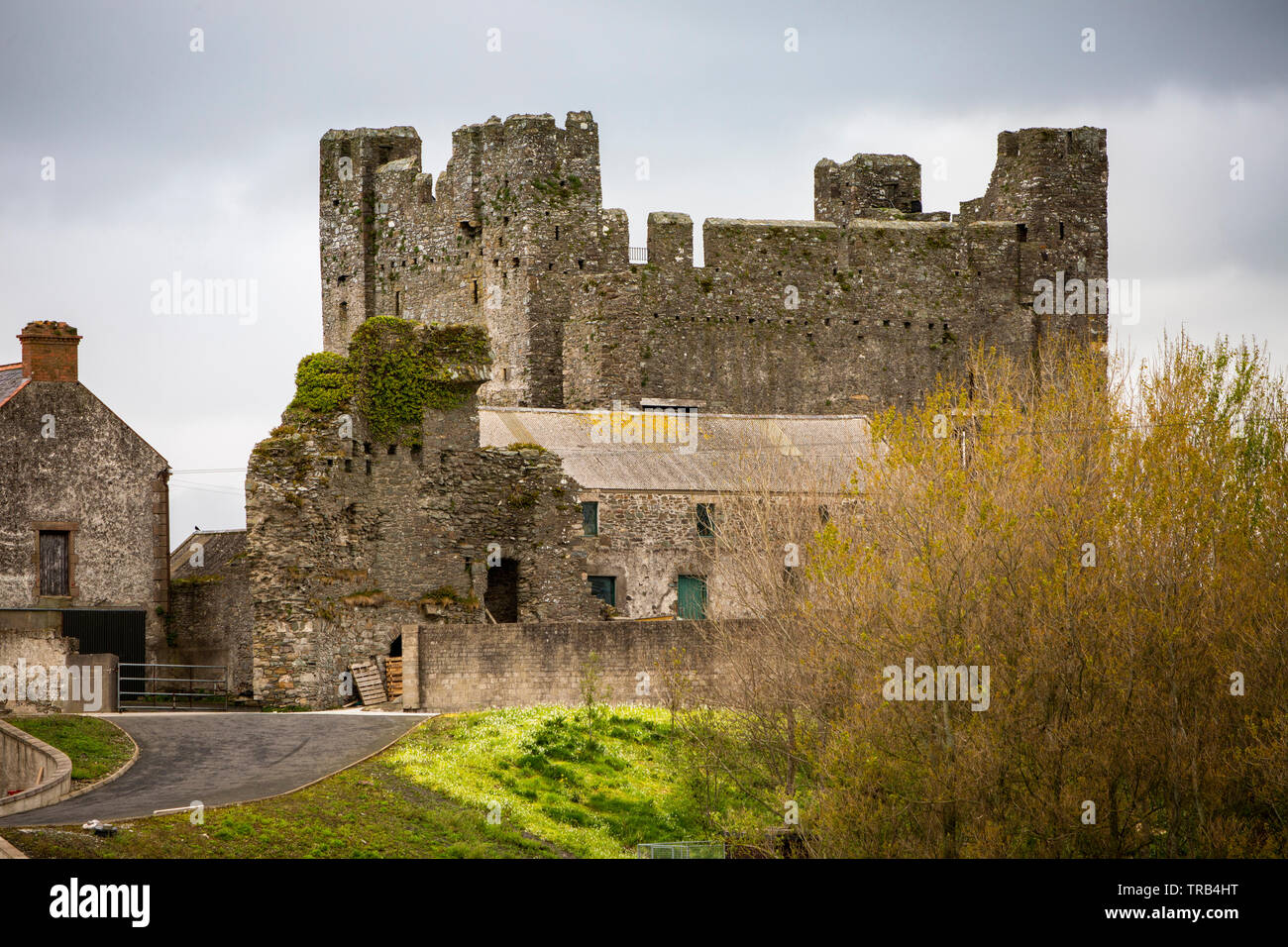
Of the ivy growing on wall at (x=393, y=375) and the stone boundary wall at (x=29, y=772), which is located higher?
the ivy growing on wall at (x=393, y=375)

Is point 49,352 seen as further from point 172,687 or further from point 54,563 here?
point 172,687

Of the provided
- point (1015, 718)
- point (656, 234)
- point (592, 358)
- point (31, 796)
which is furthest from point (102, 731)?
point (656, 234)

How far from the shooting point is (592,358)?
156 ft

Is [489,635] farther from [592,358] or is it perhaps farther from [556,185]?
[556,185]

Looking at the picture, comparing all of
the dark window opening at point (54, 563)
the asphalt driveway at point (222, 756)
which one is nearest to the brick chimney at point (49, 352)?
the dark window opening at point (54, 563)

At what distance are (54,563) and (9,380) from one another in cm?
442

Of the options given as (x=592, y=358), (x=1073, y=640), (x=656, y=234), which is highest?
(x=656, y=234)

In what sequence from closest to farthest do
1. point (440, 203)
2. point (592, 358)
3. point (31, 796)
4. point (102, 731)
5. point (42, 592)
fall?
point (31, 796) → point (102, 731) → point (42, 592) → point (592, 358) → point (440, 203)

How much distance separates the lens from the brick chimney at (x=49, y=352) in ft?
129

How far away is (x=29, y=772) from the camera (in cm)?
2614

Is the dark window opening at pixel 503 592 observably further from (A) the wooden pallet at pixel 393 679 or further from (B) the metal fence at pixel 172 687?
(B) the metal fence at pixel 172 687

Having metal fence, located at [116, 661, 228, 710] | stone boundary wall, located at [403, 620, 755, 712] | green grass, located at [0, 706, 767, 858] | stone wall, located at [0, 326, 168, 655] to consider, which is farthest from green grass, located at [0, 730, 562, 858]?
stone wall, located at [0, 326, 168, 655]

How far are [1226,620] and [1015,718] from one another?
3.05 meters

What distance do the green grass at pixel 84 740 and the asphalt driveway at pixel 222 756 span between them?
295mm
